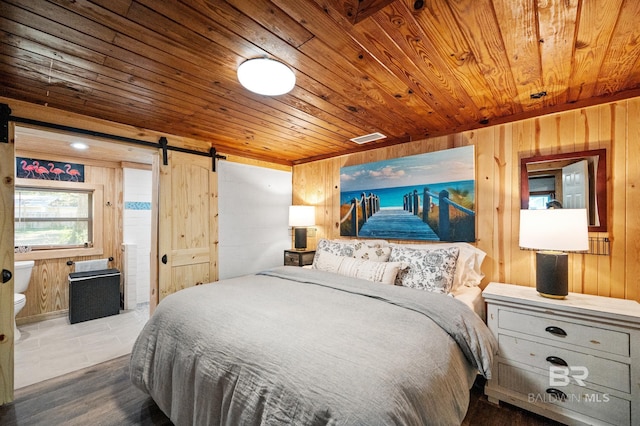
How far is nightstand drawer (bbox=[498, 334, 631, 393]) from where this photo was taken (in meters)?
1.60

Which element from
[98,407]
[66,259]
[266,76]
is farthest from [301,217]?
[66,259]

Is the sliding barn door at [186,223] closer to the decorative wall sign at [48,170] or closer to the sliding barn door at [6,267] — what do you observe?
the sliding barn door at [6,267]

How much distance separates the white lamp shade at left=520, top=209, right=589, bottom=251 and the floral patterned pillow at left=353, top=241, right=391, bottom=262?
3.53ft

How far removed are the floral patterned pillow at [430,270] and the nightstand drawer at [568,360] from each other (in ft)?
1.73

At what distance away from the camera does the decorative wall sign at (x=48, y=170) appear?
3518mm

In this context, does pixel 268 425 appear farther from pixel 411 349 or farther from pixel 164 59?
pixel 164 59

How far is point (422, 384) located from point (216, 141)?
310 centimetres

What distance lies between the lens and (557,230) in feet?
5.99

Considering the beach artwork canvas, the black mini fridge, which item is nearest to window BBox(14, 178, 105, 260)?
the black mini fridge

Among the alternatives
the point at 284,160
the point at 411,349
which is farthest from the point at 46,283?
the point at 411,349

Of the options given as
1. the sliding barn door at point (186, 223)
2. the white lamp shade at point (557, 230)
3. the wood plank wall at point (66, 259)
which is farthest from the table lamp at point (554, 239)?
the wood plank wall at point (66, 259)

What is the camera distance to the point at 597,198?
2.01 meters

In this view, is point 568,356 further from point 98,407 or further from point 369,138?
point 98,407

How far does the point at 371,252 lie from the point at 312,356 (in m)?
1.64
